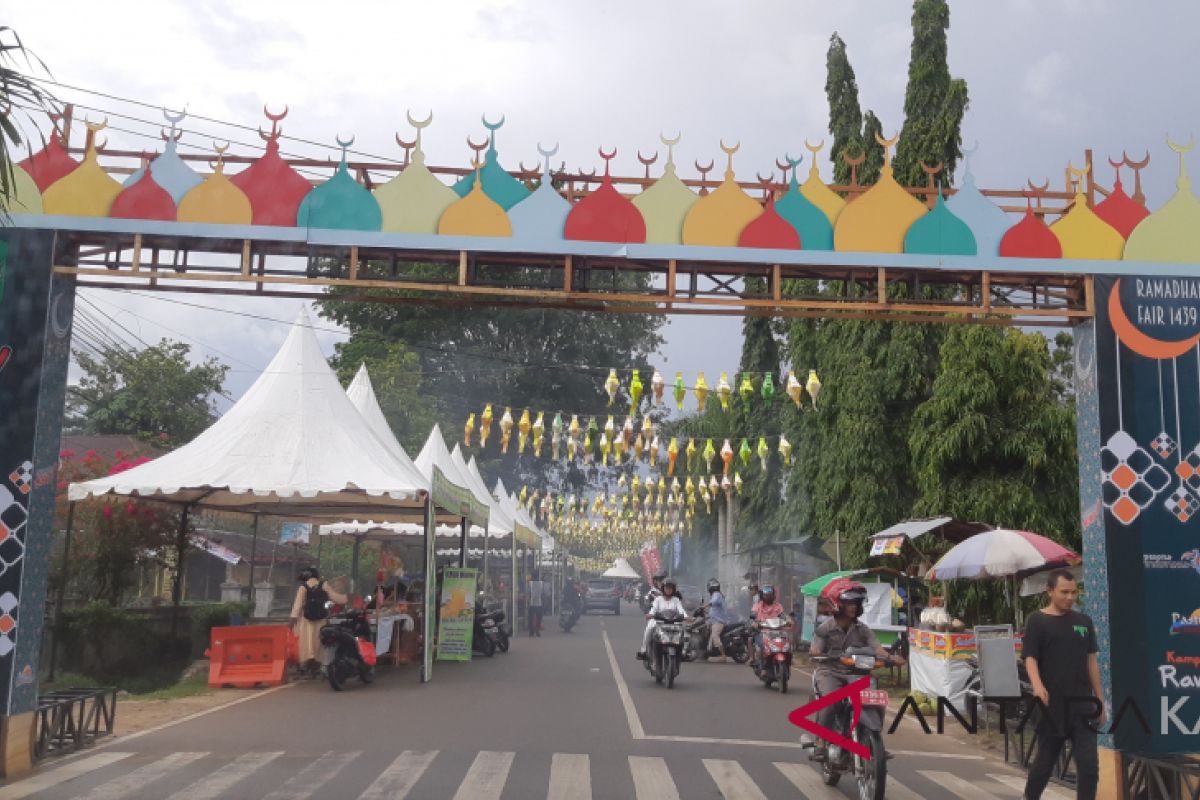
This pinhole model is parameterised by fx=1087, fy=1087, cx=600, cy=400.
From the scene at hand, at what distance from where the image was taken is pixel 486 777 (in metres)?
8.90

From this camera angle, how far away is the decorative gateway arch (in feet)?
29.5

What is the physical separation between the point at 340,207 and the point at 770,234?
151 inches

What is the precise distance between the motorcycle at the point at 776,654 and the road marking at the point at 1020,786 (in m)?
6.55

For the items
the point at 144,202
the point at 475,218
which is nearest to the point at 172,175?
the point at 144,202

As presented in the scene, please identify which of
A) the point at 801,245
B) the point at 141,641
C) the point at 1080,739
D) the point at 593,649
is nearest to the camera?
the point at 1080,739

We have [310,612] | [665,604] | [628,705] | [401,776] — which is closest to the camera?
[401,776]

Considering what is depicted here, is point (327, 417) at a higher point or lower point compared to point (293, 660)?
higher

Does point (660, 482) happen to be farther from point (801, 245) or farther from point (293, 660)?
point (801, 245)

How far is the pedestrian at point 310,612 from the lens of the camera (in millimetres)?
16328

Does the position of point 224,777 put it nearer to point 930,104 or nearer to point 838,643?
point 838,643

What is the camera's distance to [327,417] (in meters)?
18.0

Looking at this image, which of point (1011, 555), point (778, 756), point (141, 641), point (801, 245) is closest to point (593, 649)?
point (141, 641)

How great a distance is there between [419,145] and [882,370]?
50.7ft

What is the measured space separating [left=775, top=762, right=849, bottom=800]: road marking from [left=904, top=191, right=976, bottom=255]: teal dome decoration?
4685 millimetres
